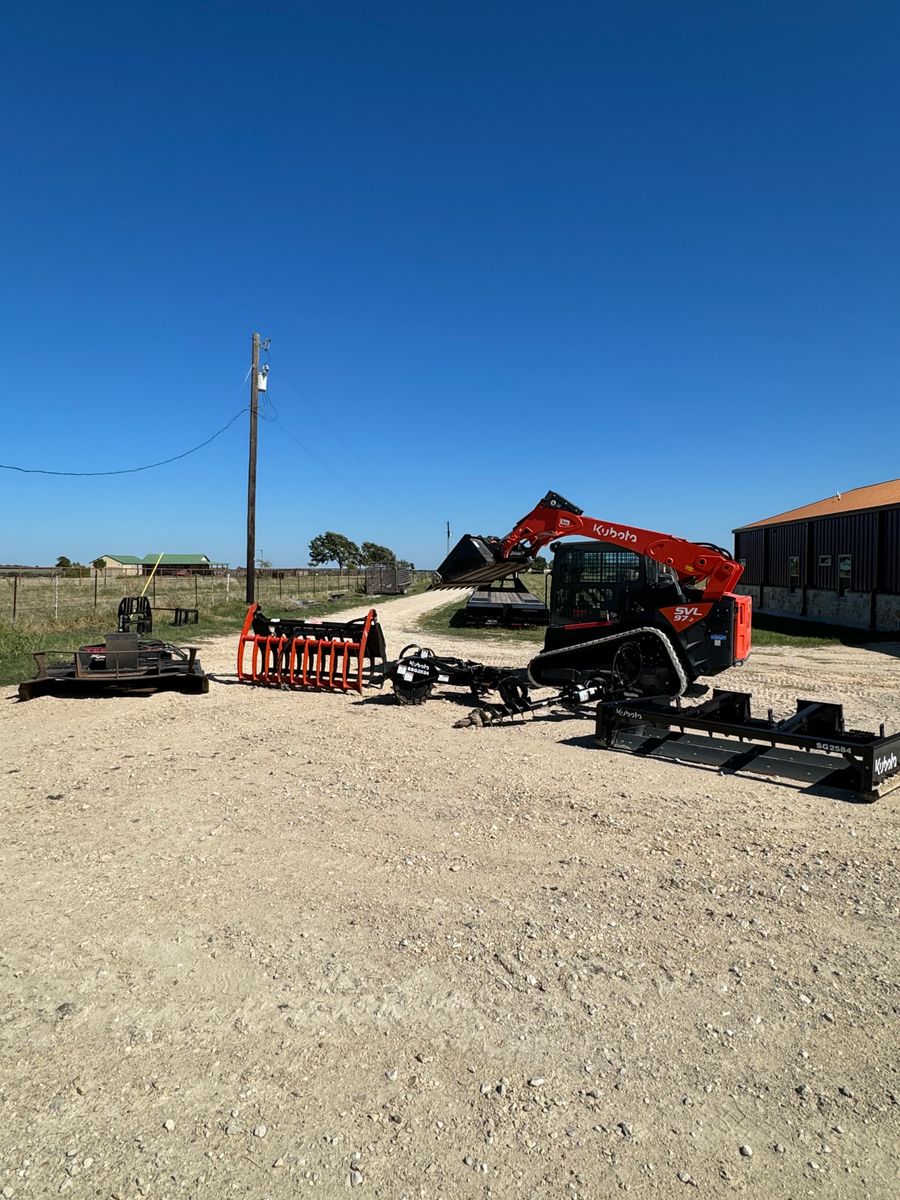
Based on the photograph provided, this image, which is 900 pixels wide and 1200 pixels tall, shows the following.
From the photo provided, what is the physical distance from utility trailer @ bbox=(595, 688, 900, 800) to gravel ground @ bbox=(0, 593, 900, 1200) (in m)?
0.27

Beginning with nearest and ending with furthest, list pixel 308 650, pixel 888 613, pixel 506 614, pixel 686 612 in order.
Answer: pixel 686 612 → pixel 308 650 → pixel 888 613 → pixel 506 614

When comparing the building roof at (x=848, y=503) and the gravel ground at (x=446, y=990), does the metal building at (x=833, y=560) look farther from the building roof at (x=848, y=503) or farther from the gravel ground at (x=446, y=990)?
the gravel ground at (x=446, y=990)

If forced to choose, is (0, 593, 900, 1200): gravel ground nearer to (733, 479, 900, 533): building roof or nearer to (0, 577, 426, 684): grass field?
(0, 577, 426, 684): grass field

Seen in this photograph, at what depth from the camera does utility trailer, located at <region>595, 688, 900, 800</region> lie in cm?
600

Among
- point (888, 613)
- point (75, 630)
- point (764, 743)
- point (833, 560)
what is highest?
point (833, 560)

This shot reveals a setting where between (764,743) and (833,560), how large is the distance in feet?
65.8

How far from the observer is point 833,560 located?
81.9ft

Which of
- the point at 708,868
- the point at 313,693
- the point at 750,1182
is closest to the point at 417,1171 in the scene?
the point at 750,1182

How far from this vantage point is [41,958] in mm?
3500

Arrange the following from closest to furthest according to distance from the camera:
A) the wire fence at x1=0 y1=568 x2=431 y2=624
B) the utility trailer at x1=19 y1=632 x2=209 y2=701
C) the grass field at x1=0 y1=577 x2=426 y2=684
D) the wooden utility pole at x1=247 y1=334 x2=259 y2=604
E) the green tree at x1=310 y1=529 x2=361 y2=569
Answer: the utility trailer at x1=19 y1=632 x2=209 y2=701
the grass field at x1=0 y1=577 x2=426 y2=684
the wooden utility pole at x1=247 y1=334 x2=259 y2=604
the wire fence at x1=0 y1=568 x2=431 y2=624
the green tree at x1=310 y1=529 x2=361 y2=569

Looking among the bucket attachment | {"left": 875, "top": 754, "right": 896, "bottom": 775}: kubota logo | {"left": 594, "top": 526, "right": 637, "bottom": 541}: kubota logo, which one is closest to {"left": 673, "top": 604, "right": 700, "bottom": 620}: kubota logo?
{"left": 594, "top": 526, "right": 637, "bottom": 541}: kubota logo

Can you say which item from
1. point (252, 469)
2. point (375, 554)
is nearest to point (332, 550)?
point (375, 554)

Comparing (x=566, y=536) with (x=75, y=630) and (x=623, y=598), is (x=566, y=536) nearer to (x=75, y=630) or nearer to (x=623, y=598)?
(x=623, y=598)

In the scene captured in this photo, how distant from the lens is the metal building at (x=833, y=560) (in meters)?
21.8
